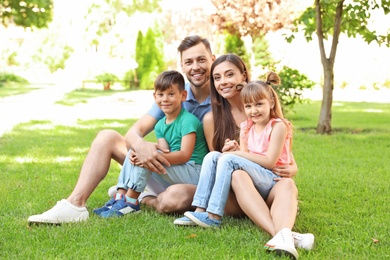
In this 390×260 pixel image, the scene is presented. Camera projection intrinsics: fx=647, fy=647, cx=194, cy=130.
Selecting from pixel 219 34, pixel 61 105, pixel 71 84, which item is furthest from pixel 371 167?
pixel 71 84

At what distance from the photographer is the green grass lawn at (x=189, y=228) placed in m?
3.38

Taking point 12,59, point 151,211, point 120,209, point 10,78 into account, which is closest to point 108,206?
point 120,209

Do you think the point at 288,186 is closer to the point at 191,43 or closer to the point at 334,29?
the point at 191,43

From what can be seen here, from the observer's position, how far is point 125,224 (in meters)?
3.95

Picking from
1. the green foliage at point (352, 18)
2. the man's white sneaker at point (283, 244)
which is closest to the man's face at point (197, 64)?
the man's white sneaker at point (283, 244)

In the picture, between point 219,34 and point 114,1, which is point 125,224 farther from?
point 114,1

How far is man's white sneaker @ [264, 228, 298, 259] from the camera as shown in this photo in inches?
125

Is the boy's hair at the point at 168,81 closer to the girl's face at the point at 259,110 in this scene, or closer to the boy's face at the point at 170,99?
the boy's face at the point at 170,99

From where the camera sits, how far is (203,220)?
3764 mm

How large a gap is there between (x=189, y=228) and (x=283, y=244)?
77 centimetres

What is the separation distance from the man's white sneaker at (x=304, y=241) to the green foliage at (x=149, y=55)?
20.3m

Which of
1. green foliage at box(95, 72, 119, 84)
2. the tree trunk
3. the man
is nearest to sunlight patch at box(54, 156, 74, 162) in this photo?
the man

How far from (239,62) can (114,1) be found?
3297 cm

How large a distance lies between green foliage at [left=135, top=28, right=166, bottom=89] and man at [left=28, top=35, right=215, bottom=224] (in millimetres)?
19111
